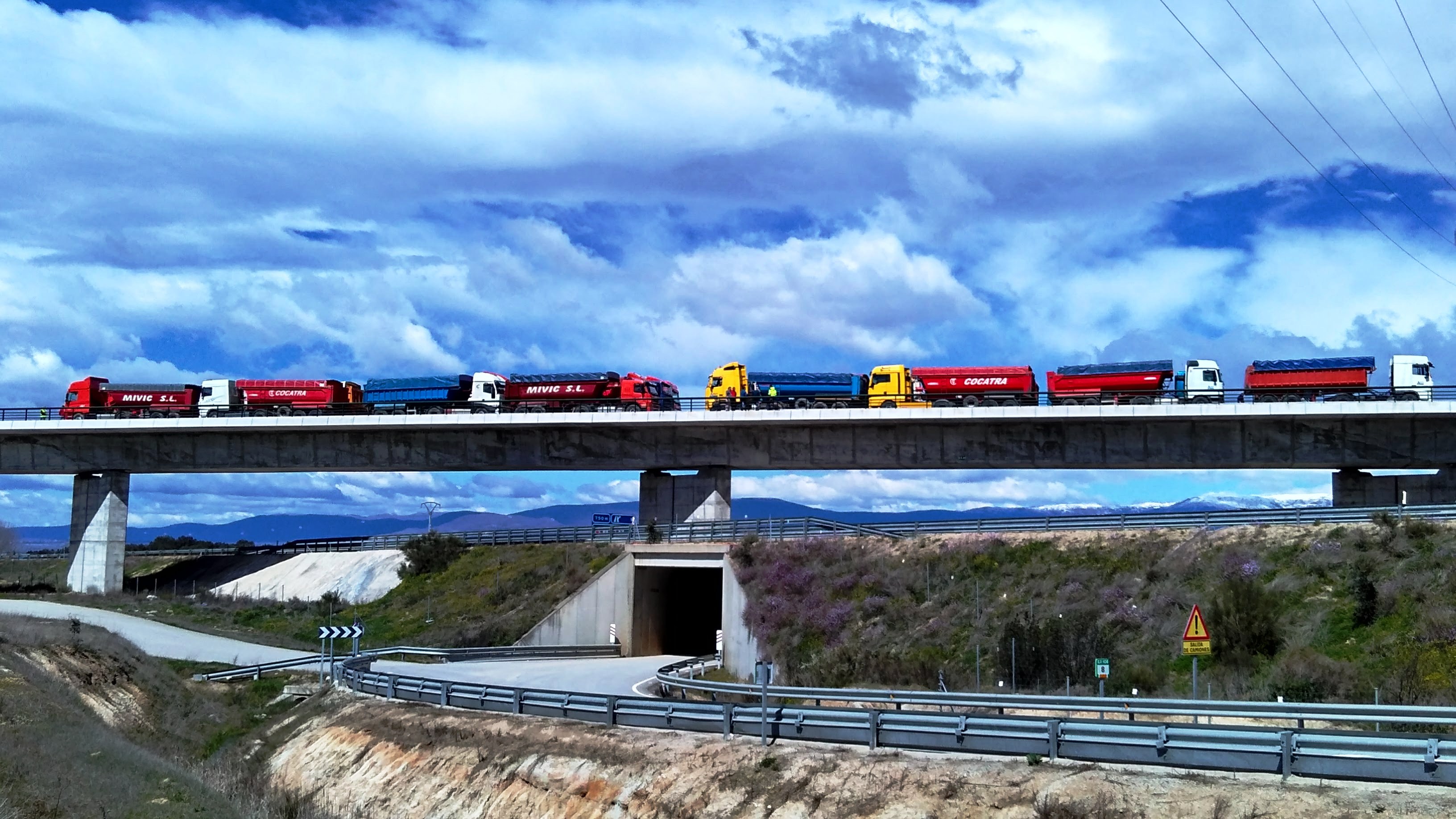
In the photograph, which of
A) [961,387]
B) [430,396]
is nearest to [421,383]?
[430,396]

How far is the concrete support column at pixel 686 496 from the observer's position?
61125 millimetres

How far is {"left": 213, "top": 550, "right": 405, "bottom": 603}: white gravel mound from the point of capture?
212 feet

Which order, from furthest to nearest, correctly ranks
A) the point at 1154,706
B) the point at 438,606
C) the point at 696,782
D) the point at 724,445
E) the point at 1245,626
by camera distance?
the point at 724,445 → the point at 438,606 → the point at 1245,626 → the point at 696,782 → the point at 1154,706

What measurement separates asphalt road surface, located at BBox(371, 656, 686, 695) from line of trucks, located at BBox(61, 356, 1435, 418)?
18195 millimetres

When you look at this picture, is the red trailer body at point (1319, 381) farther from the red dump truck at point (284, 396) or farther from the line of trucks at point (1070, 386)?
the red dump truck at point (284, 396)

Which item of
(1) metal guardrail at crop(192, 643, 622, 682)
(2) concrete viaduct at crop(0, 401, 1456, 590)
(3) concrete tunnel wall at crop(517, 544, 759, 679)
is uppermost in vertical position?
(2) concrete viaduct at crop(0, 401, 1456, 590)

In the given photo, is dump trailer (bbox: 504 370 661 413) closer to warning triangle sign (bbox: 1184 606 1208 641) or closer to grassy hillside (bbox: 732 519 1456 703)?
grassy hillside (bbox: 732 519 1456 703)

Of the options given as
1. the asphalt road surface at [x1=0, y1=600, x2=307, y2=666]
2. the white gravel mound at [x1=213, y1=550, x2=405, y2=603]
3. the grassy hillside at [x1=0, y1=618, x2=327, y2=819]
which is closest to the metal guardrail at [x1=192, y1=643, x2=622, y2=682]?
the grassy hillside at [x1=0, y1=618, x2=327, y2=819]

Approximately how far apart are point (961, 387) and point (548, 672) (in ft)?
92.3

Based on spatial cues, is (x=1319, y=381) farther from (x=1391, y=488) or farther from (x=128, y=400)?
(x=128, y=400)

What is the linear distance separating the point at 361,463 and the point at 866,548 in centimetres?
3087

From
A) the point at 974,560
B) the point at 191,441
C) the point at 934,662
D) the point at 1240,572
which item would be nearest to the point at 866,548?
the point at 974,560

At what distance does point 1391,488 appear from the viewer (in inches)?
2062

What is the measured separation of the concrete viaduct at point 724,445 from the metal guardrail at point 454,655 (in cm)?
1222
